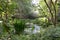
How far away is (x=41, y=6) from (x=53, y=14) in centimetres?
56

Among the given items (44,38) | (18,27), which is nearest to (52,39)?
(44,38)

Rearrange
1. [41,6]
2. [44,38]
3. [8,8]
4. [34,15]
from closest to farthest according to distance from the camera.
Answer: [8,8], [44,38], [41,6], [34,15]

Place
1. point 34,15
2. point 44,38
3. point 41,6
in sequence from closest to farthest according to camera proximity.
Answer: point 44,38, point 41,6, point 34,15

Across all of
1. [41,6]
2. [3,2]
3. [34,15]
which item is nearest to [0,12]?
[3,2]

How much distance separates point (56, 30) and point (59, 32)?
0.15 m

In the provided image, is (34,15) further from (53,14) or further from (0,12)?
(0,12)

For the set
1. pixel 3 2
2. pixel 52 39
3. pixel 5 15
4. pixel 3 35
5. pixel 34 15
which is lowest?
pixel 34 15

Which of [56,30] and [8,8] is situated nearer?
[8,8]

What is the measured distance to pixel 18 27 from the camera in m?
7.38

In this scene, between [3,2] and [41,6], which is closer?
[3,2]

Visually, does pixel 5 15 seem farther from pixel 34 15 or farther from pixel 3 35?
pixel 34 15

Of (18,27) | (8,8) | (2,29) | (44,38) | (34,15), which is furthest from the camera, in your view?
(34,15)

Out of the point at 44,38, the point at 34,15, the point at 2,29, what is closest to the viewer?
the point at 2,29

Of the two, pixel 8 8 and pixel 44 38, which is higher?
pixel 8 8
